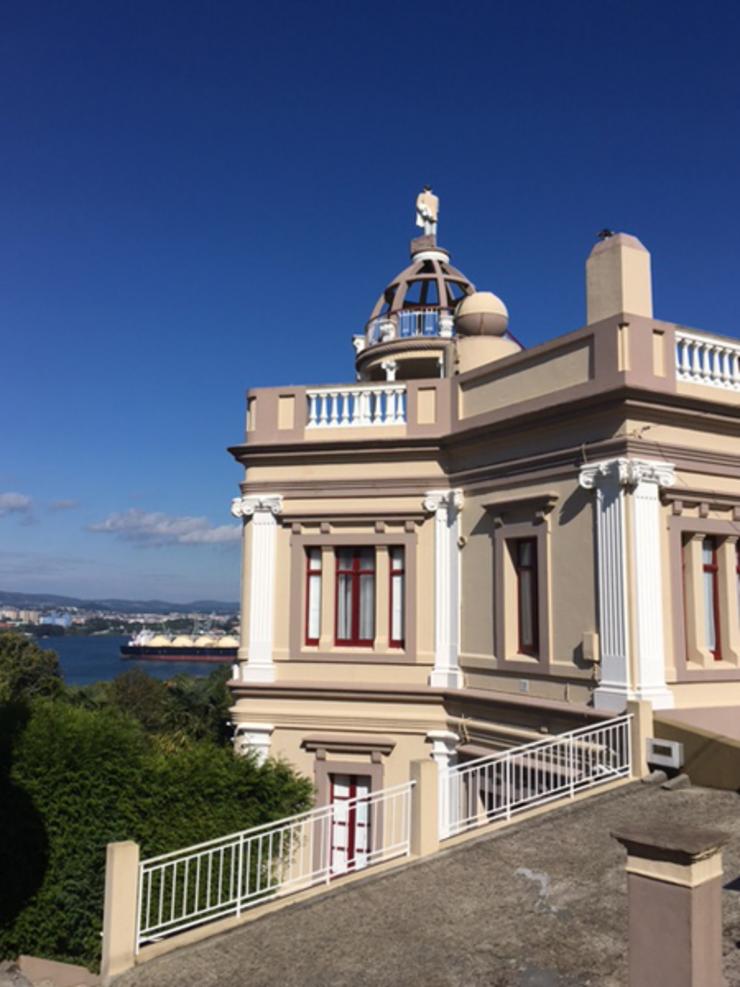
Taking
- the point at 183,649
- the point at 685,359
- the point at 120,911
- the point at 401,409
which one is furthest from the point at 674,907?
the point at 183,649

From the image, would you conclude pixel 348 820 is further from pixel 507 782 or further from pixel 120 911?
pixel 120 911

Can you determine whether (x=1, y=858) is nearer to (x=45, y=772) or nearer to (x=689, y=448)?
(x=45, y=772)

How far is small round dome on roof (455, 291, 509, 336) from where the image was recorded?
1609 centimetres

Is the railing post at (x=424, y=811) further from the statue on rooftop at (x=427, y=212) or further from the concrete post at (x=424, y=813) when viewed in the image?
the statue on rooftop at (x=427, y=212)

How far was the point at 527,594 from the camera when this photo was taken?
1327cm

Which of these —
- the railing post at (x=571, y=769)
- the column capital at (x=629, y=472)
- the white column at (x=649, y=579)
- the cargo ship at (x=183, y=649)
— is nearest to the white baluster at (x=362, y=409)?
the column capital at (x=629, y=472)

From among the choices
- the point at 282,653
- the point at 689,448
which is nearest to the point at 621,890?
the point at 689,448

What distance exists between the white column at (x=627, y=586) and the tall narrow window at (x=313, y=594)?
541cm

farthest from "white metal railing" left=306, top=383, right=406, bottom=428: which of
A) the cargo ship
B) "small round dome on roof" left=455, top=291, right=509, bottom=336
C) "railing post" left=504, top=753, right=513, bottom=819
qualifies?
the cargo ship

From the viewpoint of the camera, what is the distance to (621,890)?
24.7 ft

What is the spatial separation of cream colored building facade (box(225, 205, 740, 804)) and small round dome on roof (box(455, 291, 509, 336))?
45 mm

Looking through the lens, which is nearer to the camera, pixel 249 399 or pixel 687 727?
pixel 687 727

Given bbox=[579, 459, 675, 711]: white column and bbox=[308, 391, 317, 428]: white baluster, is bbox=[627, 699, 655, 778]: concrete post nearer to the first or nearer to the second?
bbox=[579, 459, 675, 711]: white column

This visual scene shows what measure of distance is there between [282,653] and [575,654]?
17.7ft
